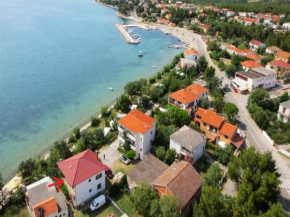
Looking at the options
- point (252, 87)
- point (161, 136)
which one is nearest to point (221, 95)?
point (252, 87)

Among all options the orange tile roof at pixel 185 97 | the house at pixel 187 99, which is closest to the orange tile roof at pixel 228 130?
the house at pixel 187 99

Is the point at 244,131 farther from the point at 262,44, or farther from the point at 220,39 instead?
the point at 220,39

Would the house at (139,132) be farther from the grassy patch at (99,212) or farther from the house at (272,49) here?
the house at (272,49)

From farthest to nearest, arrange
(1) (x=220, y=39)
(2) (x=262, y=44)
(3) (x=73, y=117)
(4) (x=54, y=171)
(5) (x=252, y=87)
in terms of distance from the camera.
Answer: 1. (1) (x=220, y=39)
2. (2) (x=262, y=44)
3. (5) (x=252, y=87)
4. (3) (x=73, y=117)
5. (4) (x=54, y=171)

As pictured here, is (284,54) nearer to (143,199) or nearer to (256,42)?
(256,42)

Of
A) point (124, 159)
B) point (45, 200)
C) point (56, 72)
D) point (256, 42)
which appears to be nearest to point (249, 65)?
point (256, 42)

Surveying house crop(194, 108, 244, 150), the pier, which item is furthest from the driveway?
Result: the pier

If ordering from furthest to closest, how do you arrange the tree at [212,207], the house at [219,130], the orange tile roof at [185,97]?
the orange tile roof at [185,97] < the house at [219,130] < the tree at [212,207]

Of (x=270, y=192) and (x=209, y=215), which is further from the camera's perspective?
(x=270, y=192)
